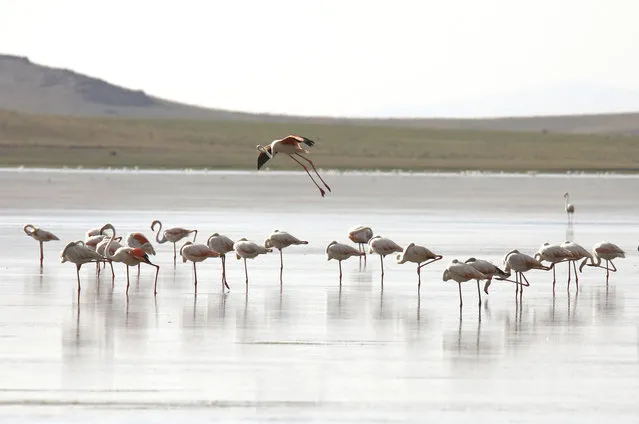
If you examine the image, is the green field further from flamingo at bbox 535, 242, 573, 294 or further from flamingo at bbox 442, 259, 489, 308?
flamingo at bbox 442, 259, 489, 308

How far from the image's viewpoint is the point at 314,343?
13891mm

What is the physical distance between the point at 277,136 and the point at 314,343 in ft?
423

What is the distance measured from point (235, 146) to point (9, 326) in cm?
11387

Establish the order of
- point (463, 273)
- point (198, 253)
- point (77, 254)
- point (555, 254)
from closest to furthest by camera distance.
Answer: point (463, 273), point (77, 254), point (555, 254), point (198, 253)

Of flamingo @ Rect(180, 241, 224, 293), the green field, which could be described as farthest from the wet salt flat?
the green field

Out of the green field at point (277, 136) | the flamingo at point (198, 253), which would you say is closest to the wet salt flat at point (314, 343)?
the flamingo at point (198, 253)

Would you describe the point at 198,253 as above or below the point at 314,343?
above

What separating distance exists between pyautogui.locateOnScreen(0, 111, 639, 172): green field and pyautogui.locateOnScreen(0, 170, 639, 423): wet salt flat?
7430 cm

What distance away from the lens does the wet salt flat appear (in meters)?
10.7

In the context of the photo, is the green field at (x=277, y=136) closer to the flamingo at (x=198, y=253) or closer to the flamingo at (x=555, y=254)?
the flamingo at (x=198, y=253)

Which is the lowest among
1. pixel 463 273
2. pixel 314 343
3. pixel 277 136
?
pixel 314 343

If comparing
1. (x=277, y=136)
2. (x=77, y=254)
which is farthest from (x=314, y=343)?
(x=277, y=136)

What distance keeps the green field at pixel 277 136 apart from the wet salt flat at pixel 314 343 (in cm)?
7430

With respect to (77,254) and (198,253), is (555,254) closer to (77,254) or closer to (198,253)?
(198,253)
